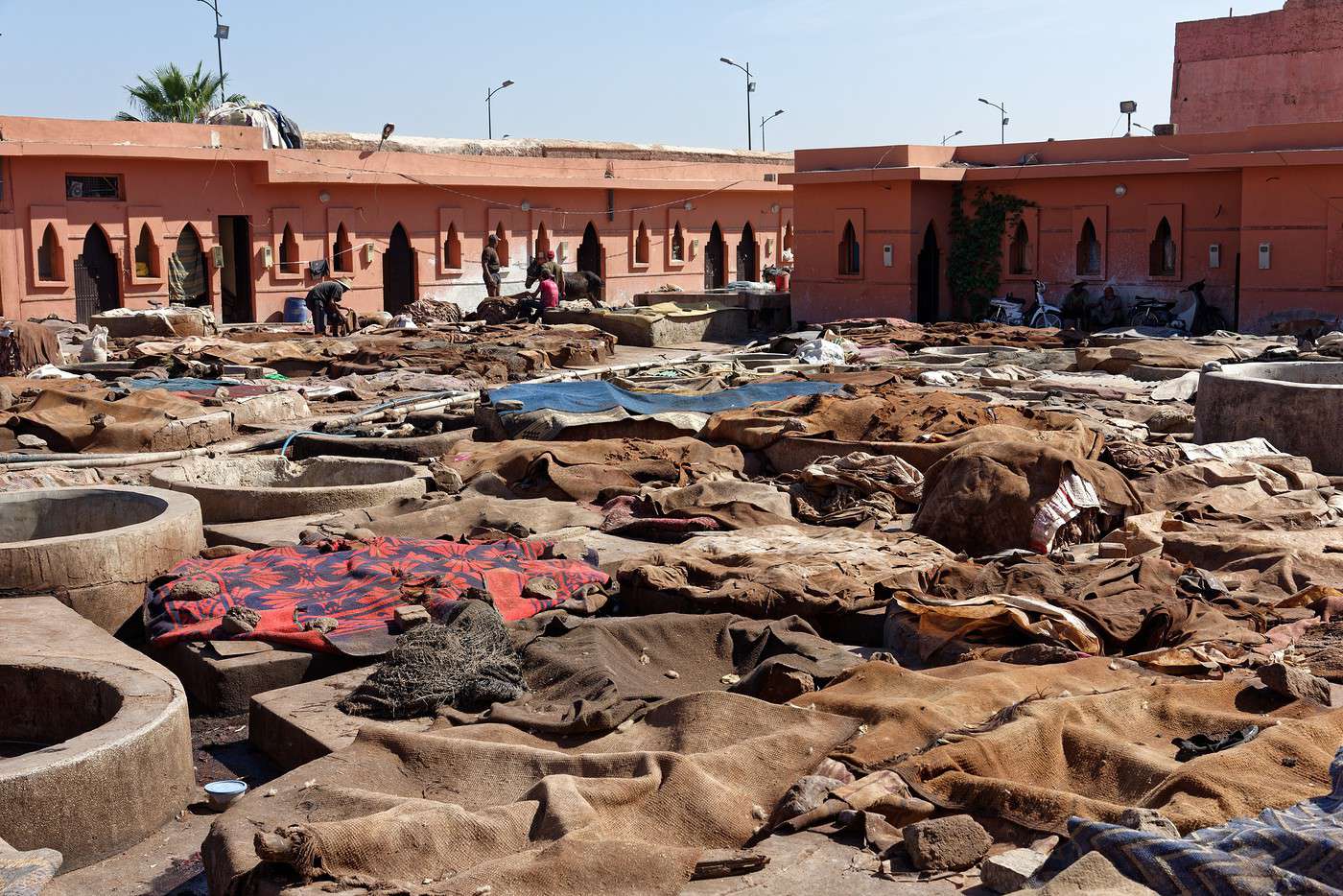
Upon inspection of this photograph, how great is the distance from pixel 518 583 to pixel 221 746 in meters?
1.92

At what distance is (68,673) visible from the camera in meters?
5.98

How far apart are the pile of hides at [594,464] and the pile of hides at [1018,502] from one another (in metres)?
2.32

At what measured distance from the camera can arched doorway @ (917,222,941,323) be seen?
27.3 meters

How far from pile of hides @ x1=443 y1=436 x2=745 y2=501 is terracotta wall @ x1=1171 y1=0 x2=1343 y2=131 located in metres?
26.5

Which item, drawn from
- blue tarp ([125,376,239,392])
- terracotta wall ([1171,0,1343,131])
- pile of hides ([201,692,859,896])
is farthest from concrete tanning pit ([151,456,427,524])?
terracotta wall ([1171,0,1343,131])

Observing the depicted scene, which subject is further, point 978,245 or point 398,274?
point 398,274

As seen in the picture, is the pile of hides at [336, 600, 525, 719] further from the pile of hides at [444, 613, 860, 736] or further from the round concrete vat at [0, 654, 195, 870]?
the round concrete vat at [0, 654, 195, 870]

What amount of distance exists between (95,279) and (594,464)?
17457 millimetres

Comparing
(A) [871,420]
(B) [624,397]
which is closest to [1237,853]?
(A) [871,420]

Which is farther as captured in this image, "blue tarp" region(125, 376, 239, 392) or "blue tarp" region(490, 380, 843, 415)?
"blue tarp" region(125, 376, 239, 392)

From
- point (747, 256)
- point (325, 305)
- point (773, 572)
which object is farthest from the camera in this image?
point (747, 256)

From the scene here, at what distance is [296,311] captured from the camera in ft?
89.7

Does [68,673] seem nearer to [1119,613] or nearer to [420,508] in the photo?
[420,508]

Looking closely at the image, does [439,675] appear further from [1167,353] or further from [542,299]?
[542,299]
